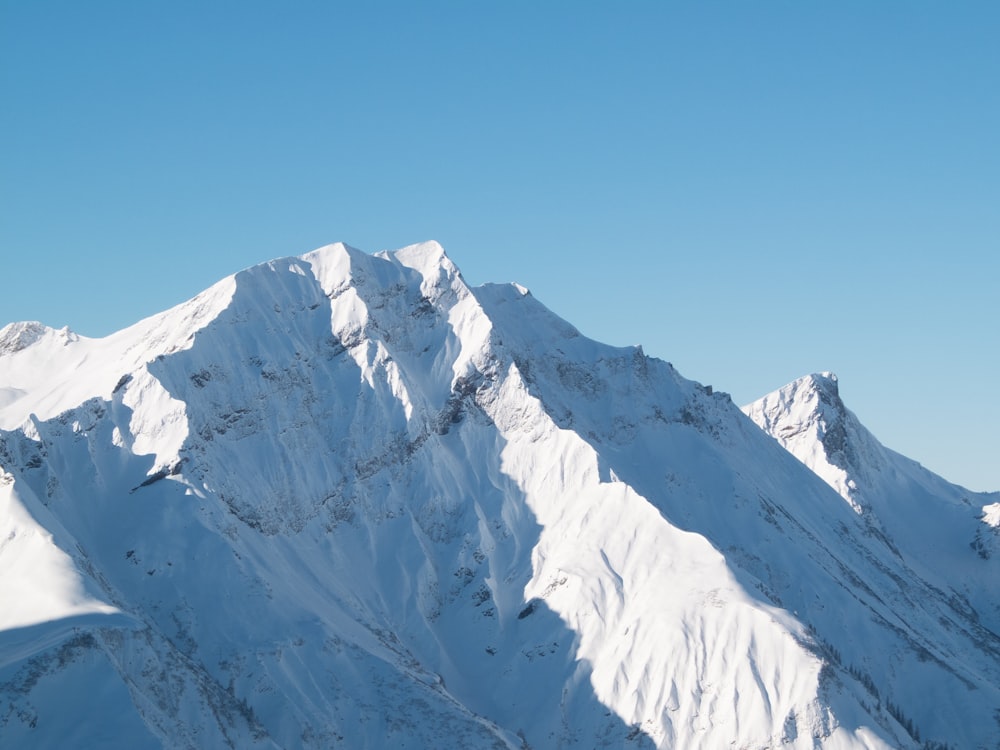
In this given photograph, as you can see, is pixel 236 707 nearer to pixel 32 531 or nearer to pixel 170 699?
pixel 170 699

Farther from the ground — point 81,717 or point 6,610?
point 6,610

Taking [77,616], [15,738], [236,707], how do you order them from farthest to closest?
[236,707]
[77,616]
[15,738]

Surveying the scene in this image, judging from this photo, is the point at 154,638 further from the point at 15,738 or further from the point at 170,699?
the point at 15,738

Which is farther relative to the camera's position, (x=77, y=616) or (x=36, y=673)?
(x=77, y=616)

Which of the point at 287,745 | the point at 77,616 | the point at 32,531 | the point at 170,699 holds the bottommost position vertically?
the point at 287,745

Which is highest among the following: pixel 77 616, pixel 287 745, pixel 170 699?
pixel 77 616

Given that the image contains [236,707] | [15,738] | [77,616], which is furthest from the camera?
[236,707]

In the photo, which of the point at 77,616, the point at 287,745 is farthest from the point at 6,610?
the point at 287,745

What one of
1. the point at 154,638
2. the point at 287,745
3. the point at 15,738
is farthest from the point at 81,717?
the point at 287,745

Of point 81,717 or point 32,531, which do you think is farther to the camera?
point 32,531
